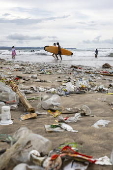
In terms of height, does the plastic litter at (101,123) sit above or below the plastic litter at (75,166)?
below

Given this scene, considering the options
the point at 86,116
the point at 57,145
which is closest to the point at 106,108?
the point at 86,116

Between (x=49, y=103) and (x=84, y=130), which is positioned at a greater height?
(x=49, y=103)

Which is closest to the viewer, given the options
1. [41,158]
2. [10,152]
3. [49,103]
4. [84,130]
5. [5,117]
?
[41,158]

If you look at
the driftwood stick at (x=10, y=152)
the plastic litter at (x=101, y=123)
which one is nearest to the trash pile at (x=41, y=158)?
the driftwood stick at (x=10, y=152)

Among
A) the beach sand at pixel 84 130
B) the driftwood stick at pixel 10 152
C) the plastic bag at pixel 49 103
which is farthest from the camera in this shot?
the plastic bag at pixel 49 103

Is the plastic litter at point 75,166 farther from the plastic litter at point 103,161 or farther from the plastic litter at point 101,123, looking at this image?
the plastic litter at point 101,123

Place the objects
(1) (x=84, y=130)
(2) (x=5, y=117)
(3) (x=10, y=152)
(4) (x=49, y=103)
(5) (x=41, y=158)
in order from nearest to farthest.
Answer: (5) (x=41, y=158) < (3) (x=10, y=152) < (1) (x=84, y=130) < (2) (x=5, y=117) < (4) (x=49, y=103)

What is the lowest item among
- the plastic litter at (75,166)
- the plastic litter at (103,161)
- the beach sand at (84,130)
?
the beach sand at (84,130)

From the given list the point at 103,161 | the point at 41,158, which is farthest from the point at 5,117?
the point at 103,161

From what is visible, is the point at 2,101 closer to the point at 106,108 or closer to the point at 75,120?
the point at 75,120

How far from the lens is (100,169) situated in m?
1.62

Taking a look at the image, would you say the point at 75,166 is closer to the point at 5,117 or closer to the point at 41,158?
the point at 41,158

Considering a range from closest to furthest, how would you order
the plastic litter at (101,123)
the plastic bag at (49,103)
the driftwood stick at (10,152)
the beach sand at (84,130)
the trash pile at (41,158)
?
the trash pile at (41,158), the driftwood stick at (10,152), the beach sand at (84,130), the plastic litter at (101,123), the plastic bag at (49,103)

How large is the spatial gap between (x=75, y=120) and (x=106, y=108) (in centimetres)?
97
